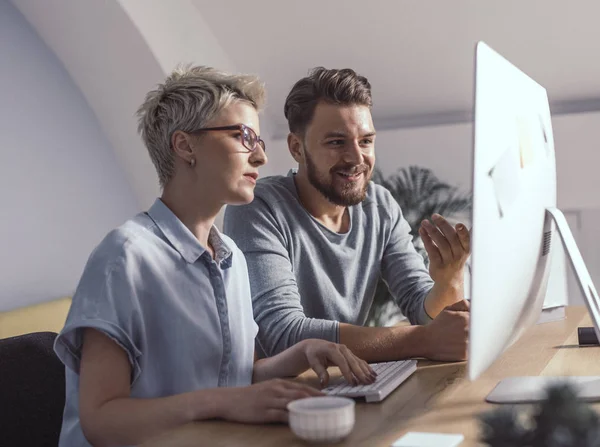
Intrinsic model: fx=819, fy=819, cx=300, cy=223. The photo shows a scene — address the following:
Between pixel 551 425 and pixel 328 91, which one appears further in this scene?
pixel 328 91

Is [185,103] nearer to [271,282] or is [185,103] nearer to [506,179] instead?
[271,282]

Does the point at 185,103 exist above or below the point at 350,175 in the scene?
above

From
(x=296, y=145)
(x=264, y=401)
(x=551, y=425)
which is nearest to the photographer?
(x=551, y=425)

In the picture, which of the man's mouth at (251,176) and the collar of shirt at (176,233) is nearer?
the collar of shirt at (176,233)

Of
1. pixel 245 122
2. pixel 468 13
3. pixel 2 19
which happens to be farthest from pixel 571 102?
pixel 245 122

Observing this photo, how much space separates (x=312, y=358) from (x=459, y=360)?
40cm

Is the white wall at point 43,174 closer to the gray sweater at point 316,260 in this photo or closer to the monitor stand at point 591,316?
the gray sweater at point 316,260

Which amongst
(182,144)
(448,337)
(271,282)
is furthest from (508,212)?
(271,282)

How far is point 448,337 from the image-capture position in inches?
70.7

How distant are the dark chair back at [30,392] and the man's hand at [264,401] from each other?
674mm

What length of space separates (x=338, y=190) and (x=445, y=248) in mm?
446

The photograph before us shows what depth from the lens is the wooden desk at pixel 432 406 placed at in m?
1.21

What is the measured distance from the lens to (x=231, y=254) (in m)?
1.77

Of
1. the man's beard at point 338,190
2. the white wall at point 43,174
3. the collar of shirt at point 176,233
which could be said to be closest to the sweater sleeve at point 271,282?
the man's beard at point 338,190
